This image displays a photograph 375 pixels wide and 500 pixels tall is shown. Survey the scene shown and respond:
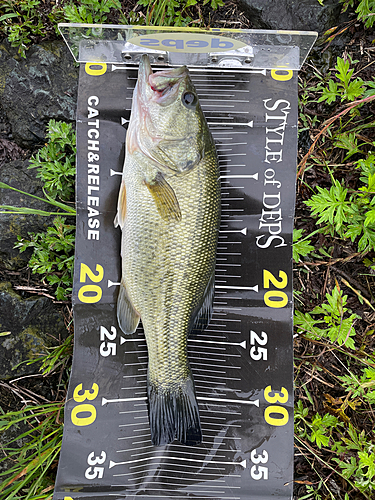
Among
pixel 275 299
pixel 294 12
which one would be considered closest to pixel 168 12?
pixel 294 12

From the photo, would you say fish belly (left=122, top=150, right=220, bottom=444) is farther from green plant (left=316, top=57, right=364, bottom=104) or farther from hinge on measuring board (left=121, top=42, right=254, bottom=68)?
green plant (left=316, top=57, right=364, bottom=104)

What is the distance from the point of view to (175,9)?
209 cm

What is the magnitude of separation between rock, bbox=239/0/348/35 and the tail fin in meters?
2.43

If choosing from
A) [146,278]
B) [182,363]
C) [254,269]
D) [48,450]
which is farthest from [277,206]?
[48,450]

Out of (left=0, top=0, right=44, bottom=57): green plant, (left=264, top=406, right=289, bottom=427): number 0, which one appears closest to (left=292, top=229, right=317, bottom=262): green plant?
(left=264, top=406, right=289, bottom=427): number 0

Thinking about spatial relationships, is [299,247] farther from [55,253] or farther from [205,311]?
[55,253]

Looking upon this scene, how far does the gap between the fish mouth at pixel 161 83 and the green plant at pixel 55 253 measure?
97cm

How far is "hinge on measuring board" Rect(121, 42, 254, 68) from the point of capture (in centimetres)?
193

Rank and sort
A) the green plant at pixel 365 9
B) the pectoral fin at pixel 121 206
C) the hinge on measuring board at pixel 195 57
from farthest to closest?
the green plant at pixel 365 9 → the hinge on measuring board at pixel 195 57 → the pectoral fin at pixel 121 206

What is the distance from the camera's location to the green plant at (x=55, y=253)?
200 centimetres

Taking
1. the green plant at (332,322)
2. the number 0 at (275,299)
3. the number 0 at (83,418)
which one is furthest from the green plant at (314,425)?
the number 0 at (83,418)

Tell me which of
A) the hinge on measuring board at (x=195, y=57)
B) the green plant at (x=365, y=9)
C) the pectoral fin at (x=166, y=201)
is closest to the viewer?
the pectoral fin at (x=166, y=201)

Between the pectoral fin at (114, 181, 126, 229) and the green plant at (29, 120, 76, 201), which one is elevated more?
the green plant at (29, 120, 76, 201)

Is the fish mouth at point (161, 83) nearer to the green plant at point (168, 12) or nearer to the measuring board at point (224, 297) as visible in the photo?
the measuring board at point (224, 297)
